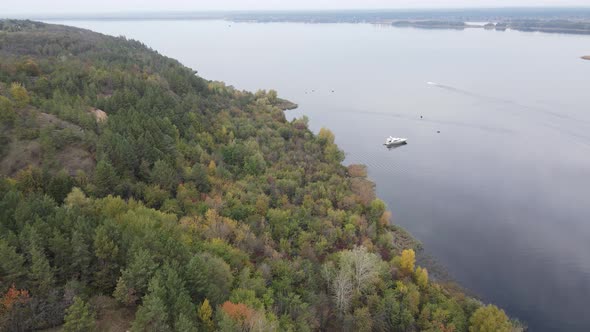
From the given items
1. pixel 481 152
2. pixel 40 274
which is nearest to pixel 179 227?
pixel 40 274

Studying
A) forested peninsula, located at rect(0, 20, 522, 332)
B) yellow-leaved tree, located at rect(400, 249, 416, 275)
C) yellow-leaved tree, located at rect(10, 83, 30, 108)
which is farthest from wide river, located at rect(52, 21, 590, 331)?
yellow-leaved tree, located at rect(10, 83, 30, 108)

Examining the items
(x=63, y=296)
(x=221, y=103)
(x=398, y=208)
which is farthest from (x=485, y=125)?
(x=63, y=296)

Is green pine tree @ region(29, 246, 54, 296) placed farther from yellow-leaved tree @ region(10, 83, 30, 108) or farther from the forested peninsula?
yellow-leaved tree @ region(10, 83, 30, 108)

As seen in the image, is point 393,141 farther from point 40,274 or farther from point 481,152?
point 40,274

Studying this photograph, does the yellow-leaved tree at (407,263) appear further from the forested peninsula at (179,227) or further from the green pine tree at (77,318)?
the green pine tree at (77,318)

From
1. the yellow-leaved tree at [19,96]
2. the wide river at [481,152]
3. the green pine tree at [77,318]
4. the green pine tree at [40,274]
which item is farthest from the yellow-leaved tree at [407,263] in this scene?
the yellow-leaved tree at [19,96]
